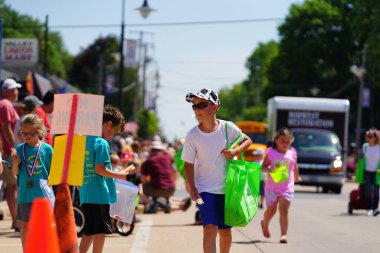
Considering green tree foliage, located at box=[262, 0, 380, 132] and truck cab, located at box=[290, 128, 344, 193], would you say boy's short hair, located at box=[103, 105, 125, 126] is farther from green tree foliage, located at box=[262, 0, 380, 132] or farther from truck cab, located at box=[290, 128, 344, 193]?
green tree foliage, located at box=[262, 0, 380, 132]

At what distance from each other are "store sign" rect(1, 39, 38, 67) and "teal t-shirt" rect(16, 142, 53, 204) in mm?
45407

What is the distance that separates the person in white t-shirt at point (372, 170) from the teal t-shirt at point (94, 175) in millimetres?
11950

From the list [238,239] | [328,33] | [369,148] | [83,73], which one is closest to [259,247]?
[238,239]

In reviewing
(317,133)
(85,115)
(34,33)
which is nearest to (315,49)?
(317,133)

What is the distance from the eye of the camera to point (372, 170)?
20922 millimetres

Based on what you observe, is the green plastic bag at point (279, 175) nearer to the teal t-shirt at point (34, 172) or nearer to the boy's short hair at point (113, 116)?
the teal t-shirt at point (34, 172)

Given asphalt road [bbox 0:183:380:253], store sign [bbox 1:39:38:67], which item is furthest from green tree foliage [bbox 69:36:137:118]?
asphalt road [bbox 0:183:380:253]

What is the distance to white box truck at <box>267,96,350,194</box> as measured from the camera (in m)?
30.9

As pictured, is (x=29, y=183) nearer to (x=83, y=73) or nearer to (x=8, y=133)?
(x=8, y=133)

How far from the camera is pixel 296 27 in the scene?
260 feet

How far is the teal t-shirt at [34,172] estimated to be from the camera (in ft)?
33.9

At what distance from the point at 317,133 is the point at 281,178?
17.7 meters

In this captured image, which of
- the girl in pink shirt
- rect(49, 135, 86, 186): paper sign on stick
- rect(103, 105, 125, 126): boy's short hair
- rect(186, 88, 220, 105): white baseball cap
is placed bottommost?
the girl in pink shirt

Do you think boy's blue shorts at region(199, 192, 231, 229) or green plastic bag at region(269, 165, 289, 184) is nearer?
boy's blue shorts at region(199, 192, 231, 229)
